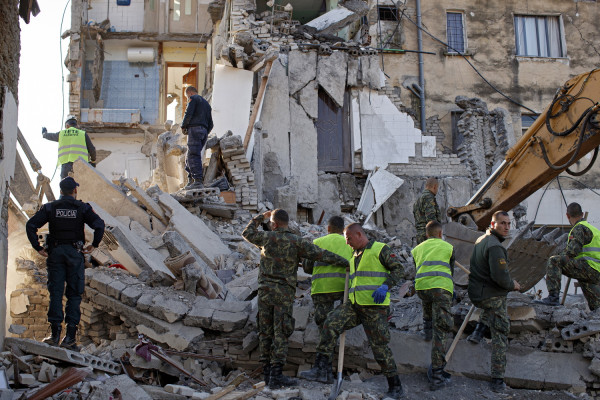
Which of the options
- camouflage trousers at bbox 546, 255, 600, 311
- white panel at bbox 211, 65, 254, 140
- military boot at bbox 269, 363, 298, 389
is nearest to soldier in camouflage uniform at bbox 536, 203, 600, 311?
camouflage trousers at bbox 546, 255, 600, 311

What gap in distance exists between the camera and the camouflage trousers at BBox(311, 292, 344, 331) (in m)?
6.19

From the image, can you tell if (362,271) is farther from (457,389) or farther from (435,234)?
(457,389)

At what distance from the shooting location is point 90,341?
7.37m

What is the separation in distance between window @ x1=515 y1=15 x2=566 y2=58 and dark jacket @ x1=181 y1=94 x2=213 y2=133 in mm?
10900

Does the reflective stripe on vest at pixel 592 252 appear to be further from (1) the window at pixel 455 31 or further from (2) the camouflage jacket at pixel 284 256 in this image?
(1) the window at pixel 455 31

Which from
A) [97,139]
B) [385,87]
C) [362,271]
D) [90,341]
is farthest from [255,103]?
A: [97,139]

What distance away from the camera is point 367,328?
223 inches

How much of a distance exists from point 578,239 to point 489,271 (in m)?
1.57

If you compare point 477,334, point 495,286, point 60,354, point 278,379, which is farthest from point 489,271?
point 60,354

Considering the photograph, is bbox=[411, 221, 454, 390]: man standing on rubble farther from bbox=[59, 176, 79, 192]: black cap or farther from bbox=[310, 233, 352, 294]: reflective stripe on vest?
bbox=[59, 176, 79, 192]: black cap

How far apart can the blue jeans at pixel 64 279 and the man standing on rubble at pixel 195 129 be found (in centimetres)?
450

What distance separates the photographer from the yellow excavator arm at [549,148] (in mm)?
7059

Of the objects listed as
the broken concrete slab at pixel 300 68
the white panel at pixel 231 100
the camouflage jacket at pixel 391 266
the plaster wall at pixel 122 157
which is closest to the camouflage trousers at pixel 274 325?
the camouflage jacket at pixel 391 266

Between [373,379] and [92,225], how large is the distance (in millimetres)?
3188
